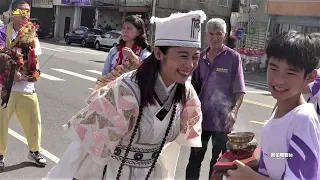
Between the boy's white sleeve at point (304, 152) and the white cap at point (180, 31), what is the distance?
830 mm

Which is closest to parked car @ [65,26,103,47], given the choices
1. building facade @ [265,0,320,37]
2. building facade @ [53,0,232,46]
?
building facade @ [53,0,232,46]

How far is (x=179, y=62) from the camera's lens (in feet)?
7.68

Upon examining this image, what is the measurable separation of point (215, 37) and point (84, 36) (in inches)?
1029

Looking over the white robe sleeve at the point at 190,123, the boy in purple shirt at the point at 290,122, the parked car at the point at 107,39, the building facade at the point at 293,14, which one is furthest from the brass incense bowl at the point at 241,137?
the parked car at the point at 107,39

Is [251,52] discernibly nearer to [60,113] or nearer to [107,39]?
[107,39]

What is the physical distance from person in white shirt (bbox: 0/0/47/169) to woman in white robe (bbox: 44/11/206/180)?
2645 mm

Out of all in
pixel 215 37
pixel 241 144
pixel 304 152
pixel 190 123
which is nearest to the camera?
pixel 304 152

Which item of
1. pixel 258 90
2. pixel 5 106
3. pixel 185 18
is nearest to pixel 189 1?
pixel 258 90

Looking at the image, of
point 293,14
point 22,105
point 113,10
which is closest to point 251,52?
point 293,14

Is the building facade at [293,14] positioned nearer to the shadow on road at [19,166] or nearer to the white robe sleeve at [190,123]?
the shadow on road at [19,166]

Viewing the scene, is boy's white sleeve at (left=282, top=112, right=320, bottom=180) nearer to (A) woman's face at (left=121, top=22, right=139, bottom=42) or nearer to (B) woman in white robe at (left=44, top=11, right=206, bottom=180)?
(B) woman in white robe at (left=44, top=11, right=206, bottom=180)

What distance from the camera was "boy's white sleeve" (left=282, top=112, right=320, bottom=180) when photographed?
1.65m

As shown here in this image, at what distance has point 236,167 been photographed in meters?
1.86

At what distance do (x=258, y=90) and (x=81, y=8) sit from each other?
27.0m
